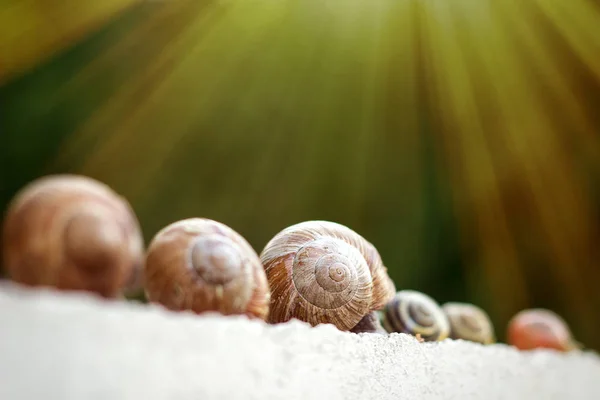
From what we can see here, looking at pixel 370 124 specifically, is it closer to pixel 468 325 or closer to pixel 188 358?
pixel 468 325

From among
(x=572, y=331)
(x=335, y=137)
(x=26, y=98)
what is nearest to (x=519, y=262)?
(x=572, y=331)

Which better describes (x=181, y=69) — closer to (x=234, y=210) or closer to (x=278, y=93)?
(x=278, y=93)

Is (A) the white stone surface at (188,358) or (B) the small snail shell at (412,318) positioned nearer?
(A) the white stone surface at (188,358)

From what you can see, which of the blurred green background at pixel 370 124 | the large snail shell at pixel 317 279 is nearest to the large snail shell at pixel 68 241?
the large snail shell at pixel 317 279

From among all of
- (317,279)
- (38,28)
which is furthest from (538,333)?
(38,28)

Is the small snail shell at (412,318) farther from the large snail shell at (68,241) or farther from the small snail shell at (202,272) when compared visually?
the large snail shell at (68,241)

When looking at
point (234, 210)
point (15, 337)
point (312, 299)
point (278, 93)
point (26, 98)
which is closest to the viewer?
point (15, 337)
